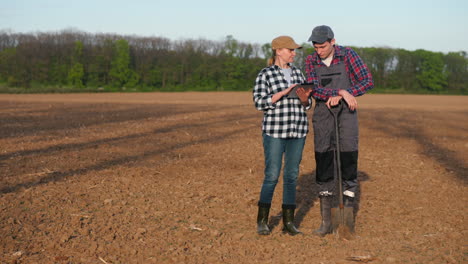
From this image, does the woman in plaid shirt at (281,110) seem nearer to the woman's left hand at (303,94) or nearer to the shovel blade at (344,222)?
the woman's left hand at (303,94)

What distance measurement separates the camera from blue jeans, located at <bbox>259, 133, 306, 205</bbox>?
14.3 ft

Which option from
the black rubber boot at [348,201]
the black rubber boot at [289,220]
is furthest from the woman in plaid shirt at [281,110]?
the black rubber boot at [348,201]

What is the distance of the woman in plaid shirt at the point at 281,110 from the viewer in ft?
14.0

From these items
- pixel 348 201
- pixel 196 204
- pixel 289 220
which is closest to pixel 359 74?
pixel 348 201

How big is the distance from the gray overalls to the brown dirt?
0.71 meters

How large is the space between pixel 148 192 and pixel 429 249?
145 inches

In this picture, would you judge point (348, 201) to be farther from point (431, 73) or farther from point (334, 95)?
point (431, 73)

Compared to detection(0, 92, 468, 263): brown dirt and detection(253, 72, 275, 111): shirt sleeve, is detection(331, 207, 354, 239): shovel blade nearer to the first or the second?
detection(0, 92, 468, 263): brown dirt

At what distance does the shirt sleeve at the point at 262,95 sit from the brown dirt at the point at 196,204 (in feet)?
4.31

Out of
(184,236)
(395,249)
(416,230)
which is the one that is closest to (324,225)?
(395,249)

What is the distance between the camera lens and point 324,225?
4684 mm

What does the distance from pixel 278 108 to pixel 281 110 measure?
33mm

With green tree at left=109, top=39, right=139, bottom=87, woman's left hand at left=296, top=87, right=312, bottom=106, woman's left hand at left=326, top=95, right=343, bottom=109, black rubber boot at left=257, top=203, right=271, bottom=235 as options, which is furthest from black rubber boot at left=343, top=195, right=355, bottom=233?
green tree at left=109, top=39, right=139, bottom=87

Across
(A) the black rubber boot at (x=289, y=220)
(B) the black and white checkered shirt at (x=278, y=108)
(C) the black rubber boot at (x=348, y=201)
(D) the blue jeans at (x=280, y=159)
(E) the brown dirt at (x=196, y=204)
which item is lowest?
(E) the brown dirt at (x=196, y=204)
